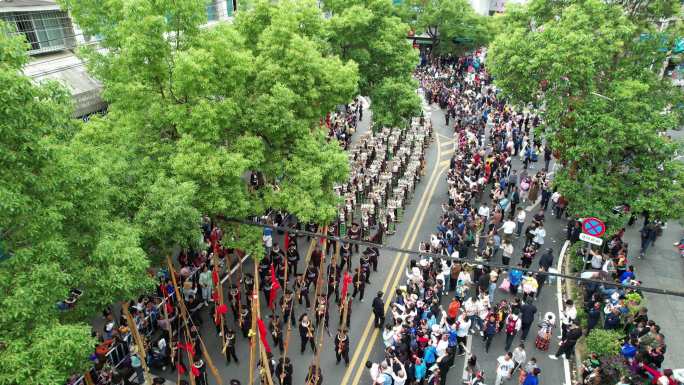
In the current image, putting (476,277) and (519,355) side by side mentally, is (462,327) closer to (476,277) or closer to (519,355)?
(519,355)

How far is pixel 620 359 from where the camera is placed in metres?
11.2

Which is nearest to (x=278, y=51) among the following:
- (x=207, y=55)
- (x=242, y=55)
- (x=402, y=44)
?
(x=242, y=55)

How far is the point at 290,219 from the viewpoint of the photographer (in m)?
19.5

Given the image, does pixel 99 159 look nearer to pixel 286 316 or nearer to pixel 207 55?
pixel 207 55

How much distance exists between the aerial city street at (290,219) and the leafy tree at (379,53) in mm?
4532

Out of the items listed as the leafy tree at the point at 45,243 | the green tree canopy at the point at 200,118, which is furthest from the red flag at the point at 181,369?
the leafy tree at the point at 45,243

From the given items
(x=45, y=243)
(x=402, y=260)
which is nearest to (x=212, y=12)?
(x=402, y=260)

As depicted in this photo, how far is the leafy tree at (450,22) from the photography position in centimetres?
4259

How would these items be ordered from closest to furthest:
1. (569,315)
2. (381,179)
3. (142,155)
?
(142,155), (569,315), (381,179)

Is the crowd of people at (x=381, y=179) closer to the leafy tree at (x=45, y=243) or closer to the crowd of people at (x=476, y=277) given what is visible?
the crowd of people at (x=476, y=277)

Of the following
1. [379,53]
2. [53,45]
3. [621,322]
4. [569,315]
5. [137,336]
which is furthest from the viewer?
[379,53]

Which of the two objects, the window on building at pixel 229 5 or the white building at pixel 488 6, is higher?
the window on building at pixel 229 5

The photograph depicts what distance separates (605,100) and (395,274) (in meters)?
8.75

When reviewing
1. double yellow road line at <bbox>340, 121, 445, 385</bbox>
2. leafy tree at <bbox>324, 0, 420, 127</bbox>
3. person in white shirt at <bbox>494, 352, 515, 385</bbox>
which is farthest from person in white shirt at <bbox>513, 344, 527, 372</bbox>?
leafy tree at <bbox>324, 0, 420, 127</bbox>
